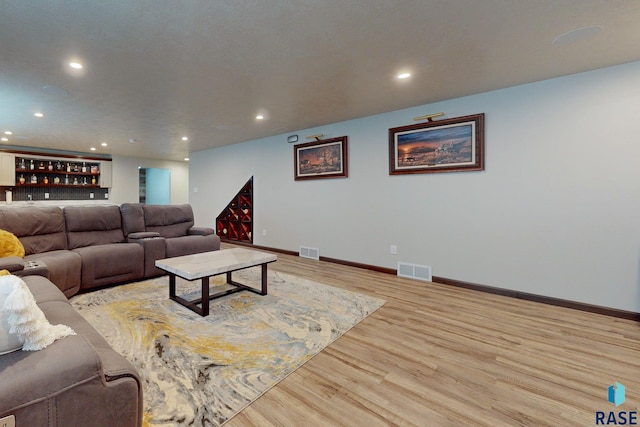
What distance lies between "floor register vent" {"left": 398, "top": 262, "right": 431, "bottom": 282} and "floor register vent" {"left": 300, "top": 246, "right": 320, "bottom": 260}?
4.83 ft

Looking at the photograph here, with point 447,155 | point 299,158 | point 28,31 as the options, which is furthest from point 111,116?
point 447,155

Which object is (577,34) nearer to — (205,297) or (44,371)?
(44,371)

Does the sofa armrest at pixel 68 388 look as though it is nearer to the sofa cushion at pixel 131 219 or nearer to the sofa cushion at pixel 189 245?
the sofa cushion at pixel 189 245

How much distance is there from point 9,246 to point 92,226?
1061 mm

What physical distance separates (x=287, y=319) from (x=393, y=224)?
7.09 feet

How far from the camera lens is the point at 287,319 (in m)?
2.55

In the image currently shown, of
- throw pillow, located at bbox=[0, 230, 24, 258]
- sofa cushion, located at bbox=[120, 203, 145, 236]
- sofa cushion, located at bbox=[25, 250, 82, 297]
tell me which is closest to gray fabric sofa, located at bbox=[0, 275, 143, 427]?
sofa cushion, located at bbox=[25, 250, 82, 297]

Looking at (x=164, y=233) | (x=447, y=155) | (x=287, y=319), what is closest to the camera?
(x=287, y=319)

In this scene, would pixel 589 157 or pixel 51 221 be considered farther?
pixel 51 221

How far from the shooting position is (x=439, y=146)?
362 centimetres

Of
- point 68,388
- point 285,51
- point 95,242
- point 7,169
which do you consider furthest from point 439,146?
point 7,169

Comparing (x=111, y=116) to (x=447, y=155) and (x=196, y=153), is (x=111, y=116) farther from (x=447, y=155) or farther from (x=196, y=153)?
(x=447, y=155)

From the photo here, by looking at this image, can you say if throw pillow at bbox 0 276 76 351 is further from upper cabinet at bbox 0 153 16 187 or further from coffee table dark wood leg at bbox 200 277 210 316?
upper cabinet at bbox 0 153 16 187

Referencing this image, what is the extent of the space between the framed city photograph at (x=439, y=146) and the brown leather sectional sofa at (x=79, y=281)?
10.0 feet
